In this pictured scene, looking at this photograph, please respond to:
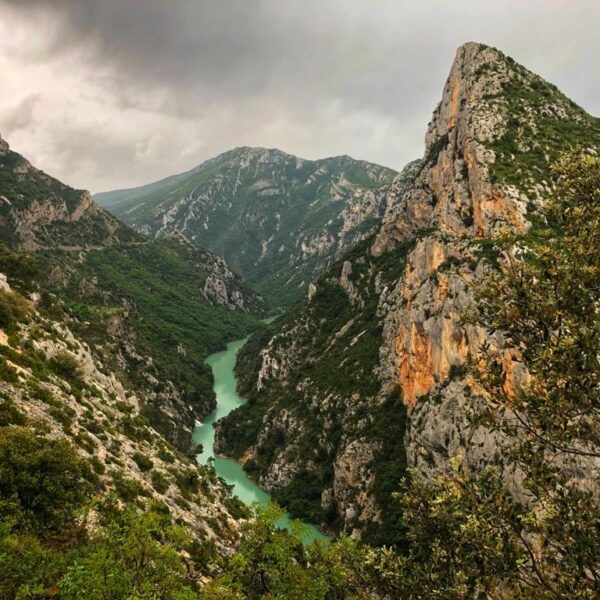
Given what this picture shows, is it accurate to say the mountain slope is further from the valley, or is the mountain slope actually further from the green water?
the green water

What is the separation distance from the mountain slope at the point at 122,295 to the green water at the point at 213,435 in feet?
11.1

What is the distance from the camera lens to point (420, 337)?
53.6 m

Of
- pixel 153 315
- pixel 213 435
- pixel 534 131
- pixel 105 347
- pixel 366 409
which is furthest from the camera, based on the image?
pixel 153 315

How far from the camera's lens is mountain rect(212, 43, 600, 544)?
152 ft

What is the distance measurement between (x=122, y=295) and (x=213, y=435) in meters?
59.7

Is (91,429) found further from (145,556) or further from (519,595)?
(519,595)

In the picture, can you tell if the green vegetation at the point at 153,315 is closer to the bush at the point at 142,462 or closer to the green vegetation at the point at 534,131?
the bush at the point at 142,462

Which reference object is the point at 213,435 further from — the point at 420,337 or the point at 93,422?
the point at 93,422

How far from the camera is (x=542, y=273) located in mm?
8836

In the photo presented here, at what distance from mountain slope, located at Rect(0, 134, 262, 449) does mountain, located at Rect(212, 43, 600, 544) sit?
19998 mm

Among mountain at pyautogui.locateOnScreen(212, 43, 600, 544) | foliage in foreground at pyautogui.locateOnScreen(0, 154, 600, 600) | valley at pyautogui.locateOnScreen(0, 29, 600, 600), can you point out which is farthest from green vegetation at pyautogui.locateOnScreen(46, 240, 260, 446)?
foliage in foreground at pyautogui.locateOnScreen(0, 154, 600, 600)

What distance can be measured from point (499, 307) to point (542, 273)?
43.1 inches

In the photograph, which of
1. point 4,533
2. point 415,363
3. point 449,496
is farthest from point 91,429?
point 415,363

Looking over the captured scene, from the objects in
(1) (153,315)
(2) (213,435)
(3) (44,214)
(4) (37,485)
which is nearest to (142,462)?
(4) (37,485)
